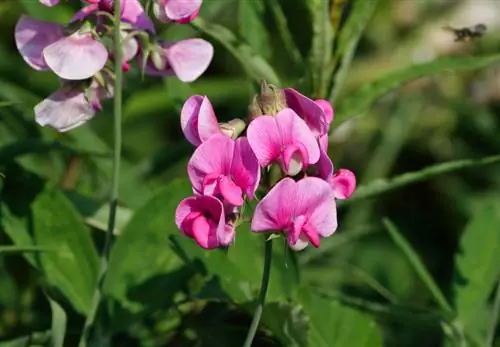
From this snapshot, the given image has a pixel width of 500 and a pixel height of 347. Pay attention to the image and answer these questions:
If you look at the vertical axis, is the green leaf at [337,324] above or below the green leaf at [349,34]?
below

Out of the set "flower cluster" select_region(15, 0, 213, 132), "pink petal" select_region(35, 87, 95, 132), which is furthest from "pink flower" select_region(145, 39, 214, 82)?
"pink petal" select_region(35, 87, 95, 132)

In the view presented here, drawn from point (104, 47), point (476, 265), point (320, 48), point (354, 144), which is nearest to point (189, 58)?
point (104, 47)

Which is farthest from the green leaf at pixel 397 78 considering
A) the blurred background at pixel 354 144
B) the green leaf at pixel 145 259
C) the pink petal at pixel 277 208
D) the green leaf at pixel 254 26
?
the pink petal at pixel 277 208

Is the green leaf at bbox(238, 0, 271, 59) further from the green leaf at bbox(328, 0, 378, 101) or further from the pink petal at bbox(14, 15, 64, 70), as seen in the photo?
the pink petal at bbox(14, 15, 64, 70)

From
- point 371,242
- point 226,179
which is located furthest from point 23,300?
point 371,242

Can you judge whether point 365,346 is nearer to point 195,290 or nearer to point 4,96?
point 195,290

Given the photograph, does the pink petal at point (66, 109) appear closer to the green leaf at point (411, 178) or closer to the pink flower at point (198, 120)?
the pink flower at point (198, 120)
